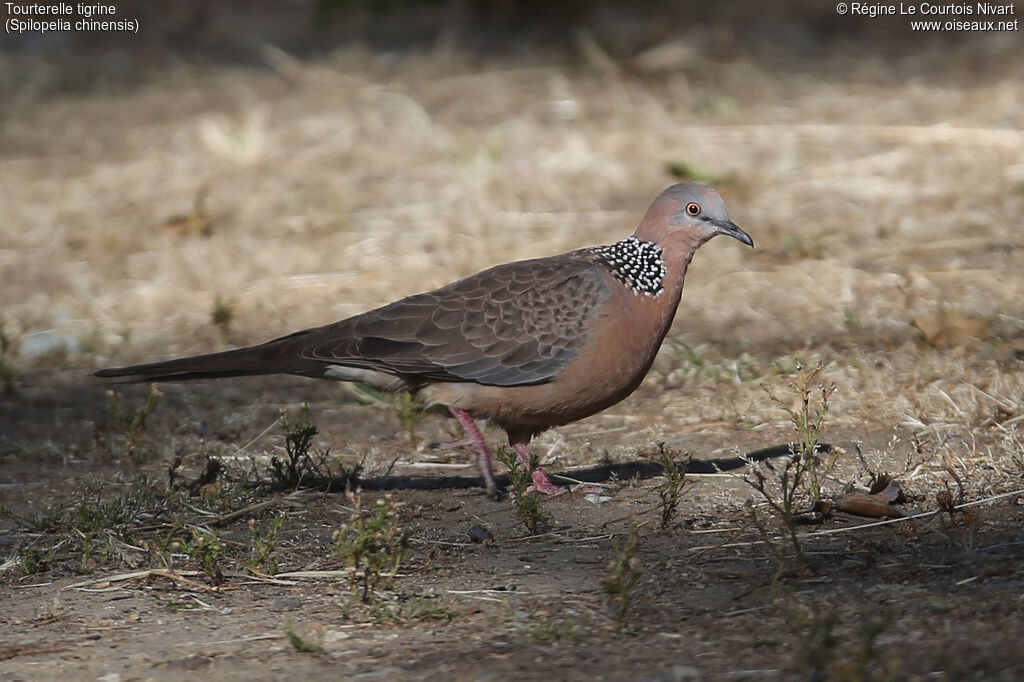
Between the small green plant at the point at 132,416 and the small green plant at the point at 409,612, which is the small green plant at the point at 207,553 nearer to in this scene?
the small green plant at the point at 409,612

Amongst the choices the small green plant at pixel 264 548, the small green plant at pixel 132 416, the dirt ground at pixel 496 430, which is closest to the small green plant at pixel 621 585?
the dirt ground at pixel 496 430

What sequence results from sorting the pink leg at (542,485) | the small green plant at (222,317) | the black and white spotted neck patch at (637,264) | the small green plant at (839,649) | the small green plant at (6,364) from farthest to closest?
1. the small green plant at (222,317)
2. the small green plant at (6,364)
3. the black and white spotted neck patch at (637,264)
4. the pink leg at (542,485)
5. the small green plant at (839,649)

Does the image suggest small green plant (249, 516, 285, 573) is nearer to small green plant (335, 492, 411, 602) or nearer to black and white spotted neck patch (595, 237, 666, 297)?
small green plant (335, 492, 411, 602)

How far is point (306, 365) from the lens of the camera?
196 inches

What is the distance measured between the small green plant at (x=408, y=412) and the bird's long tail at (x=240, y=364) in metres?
0.51

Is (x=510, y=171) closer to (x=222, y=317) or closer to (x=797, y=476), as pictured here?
(x=222, y=317)

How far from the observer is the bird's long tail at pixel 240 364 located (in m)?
4.83

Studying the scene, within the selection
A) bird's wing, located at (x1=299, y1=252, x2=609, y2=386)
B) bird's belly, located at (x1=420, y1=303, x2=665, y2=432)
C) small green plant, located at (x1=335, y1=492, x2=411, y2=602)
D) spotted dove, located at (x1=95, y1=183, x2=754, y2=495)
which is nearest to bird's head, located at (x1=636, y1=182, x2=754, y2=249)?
spotted dove, located at (x1=95, y1=183, x2=754, y2=495)

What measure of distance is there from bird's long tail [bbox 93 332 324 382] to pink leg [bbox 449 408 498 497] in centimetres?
56

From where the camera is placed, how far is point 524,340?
4953 millimetres

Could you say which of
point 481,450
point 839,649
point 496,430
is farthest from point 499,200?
point 839,649

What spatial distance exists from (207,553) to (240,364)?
1.18 meters

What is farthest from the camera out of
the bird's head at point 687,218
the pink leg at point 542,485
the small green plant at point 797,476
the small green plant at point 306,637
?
the bird's head at point 687,218

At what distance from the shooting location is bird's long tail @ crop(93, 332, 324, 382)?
15.8 ft
